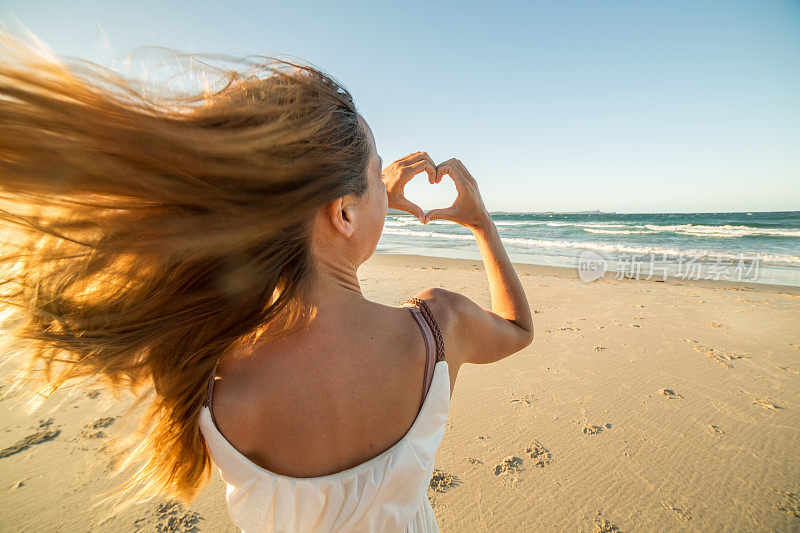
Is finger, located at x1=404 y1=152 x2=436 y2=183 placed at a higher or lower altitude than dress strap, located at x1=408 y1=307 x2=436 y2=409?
higher

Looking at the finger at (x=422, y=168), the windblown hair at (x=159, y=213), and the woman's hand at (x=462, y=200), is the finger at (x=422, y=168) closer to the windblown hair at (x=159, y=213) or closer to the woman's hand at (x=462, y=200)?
the woman's hand at (x=462, y=200)

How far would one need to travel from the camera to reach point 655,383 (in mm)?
3668

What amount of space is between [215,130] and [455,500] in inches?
97.2

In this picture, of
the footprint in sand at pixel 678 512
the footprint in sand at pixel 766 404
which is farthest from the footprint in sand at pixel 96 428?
the footprint in sand at pixel 766 404

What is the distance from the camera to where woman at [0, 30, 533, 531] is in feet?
2.35

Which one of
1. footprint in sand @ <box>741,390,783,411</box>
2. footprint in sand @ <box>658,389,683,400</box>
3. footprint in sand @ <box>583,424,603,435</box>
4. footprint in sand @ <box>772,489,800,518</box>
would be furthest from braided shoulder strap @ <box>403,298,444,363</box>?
footprint in sand @ <box>741,390,783,411</box>

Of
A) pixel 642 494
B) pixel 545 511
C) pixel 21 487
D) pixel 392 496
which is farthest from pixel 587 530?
pixel 21 487

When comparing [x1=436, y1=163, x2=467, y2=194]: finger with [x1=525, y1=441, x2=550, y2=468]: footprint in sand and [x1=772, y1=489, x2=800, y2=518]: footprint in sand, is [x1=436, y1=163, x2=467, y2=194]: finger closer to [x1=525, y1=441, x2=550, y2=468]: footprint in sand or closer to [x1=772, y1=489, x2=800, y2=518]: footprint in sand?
[x1=525, y1=441, x2=550, y2=468]: footprint in sand

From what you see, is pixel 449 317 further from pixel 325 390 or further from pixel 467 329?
pixel 325 390

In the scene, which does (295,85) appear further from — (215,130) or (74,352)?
(74,352)

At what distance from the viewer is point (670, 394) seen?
346 centimetres

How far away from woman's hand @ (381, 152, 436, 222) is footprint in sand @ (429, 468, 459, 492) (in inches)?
74.2

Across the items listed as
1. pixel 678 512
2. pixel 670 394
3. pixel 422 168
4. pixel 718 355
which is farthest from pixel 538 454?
pixel 718 355

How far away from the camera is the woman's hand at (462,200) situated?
5.16ft
